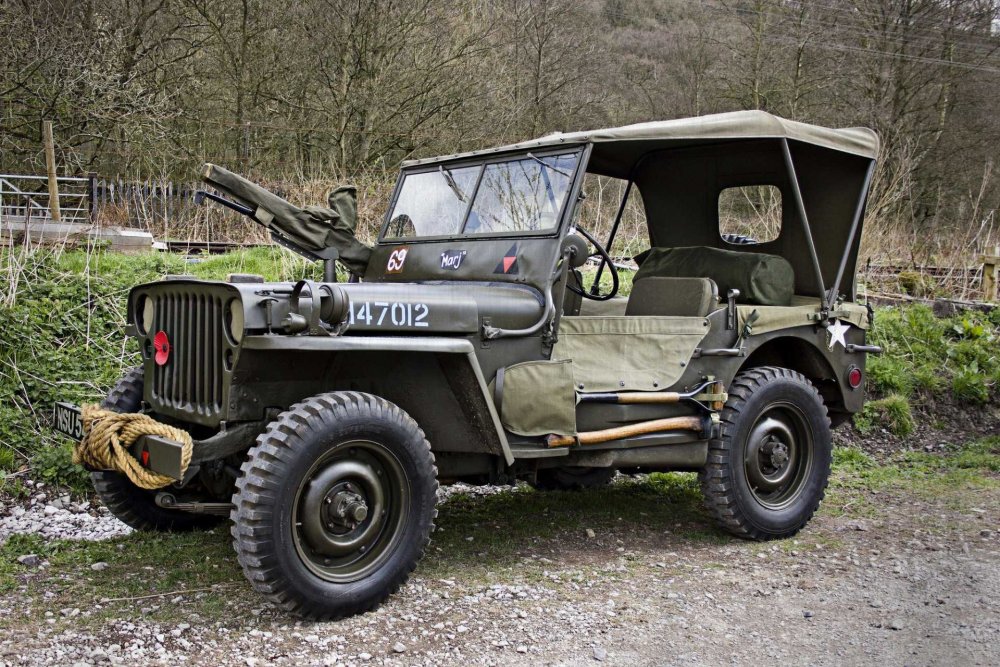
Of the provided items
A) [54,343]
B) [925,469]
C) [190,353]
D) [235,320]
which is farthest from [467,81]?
[235,320]

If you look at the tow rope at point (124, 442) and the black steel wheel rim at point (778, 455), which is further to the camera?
the black steel wheel rim at point (778, 455)

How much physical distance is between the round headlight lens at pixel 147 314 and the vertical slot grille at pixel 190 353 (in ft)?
0.27

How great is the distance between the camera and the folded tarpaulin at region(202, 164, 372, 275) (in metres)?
5.06

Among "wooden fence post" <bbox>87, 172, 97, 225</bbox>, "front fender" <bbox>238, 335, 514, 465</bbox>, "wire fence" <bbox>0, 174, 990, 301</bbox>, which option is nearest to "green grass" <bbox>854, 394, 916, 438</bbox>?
"wire fence" <bbox>0, 174, 990, 301</bbox>

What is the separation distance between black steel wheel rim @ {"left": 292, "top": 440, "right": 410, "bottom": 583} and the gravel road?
9.8 inches

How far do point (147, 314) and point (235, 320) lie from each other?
895 millimetres

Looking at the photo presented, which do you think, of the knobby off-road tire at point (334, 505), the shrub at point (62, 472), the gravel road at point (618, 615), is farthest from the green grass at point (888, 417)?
the shrub at point (62, 472)

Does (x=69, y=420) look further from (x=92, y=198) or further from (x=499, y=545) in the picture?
(x=92, y=198)

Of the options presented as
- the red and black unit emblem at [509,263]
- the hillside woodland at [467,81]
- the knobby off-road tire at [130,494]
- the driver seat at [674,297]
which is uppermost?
the hillside woodland at [467,81]

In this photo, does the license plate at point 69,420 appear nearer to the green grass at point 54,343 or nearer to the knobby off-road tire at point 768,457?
the green grass at point 54,343

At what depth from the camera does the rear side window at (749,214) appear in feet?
22.4

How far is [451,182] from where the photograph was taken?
5.59 m

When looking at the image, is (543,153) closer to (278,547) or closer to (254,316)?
(254,316)

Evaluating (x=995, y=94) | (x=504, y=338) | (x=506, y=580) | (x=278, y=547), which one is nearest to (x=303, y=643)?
(x=278, y=547)
